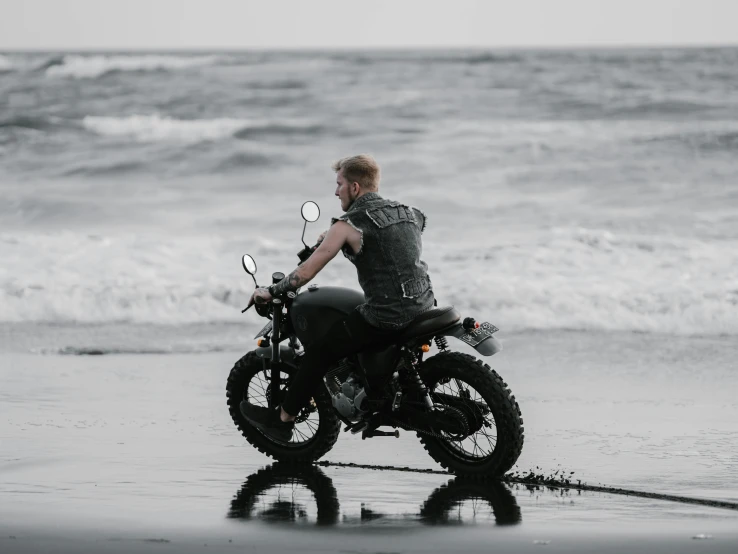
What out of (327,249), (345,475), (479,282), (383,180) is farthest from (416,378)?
(383,180)

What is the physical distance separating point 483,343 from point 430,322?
12.0 inches

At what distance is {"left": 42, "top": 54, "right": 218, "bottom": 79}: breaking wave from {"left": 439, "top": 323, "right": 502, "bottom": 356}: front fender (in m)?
33.8

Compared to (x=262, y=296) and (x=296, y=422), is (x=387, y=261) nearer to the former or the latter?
(x=262, y=296)

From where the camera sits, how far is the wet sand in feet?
17.9

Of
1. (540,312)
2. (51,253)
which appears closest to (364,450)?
(540,312)

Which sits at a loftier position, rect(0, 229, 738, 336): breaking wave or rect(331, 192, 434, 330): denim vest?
rect(0, 229, 738, 336): breaking wave

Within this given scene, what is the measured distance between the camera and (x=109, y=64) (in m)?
39.9

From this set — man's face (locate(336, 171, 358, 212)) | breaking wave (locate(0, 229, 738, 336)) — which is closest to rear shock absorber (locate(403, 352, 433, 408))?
man's face (locate(336, 171, 358, 212))

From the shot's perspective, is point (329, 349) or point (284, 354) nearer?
point (329, 349)

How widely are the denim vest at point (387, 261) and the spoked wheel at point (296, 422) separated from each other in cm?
85

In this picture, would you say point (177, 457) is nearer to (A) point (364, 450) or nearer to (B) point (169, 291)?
(A) point (364, 450)

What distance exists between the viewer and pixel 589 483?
263 inches

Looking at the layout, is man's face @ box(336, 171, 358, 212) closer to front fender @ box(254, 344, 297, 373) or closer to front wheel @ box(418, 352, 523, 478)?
front wheel @ box(418, 352, 523, 478)

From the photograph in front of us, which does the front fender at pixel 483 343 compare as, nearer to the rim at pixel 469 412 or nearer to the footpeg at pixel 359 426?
the rim at pixel 469 412
